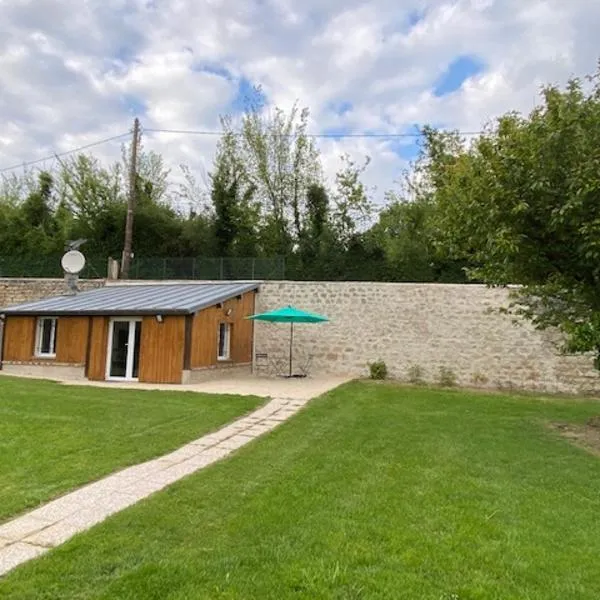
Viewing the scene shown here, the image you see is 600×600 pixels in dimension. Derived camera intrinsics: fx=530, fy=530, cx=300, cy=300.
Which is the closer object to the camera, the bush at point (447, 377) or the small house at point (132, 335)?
the small house at point (132, 335)

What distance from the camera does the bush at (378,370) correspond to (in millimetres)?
16828

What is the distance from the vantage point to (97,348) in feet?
50.5

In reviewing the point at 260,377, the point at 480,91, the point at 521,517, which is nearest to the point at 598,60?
the point at 521,517

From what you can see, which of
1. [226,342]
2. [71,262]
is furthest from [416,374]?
[71,262]

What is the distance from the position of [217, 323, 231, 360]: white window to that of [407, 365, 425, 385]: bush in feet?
19.0

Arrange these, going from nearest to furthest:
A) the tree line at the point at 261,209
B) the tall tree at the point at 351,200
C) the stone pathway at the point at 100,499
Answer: the stone pathway at the point at 100,499 < the tree line at the point at 261,209 < the tall tree at the point at 351,200


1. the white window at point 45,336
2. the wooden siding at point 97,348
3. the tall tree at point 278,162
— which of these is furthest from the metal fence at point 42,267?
the wooden siding at point 97,348

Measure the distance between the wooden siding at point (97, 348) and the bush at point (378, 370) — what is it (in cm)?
810

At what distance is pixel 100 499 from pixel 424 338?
1326 centimetres

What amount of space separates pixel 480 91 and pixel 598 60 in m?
7.98

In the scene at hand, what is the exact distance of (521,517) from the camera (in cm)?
450

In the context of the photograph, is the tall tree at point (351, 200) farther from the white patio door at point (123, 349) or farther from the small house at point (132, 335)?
the white patio door at point (123, 349)

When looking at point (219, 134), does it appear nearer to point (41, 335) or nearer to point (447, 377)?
point (41, 335)

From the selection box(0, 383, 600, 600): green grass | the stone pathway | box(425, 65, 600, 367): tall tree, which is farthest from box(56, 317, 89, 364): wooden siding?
box(425, 65, 600, 367): tall tree
